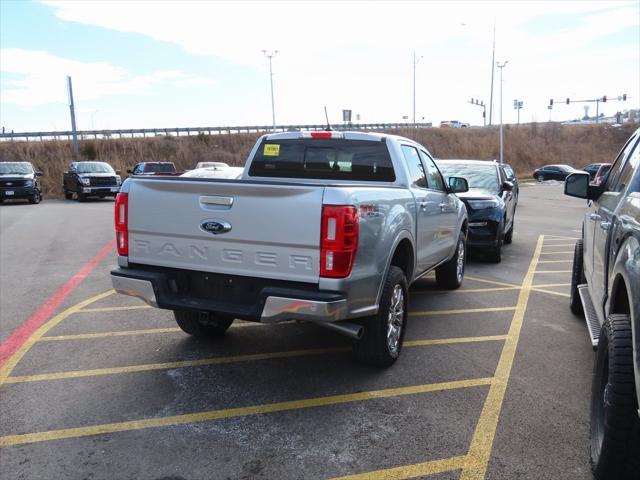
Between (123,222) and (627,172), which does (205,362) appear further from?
(627,172)

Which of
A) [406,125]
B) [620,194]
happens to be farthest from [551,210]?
[406,125]

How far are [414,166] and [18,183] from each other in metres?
21.8

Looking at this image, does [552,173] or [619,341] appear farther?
[552,173]

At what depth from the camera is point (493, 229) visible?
9172mm

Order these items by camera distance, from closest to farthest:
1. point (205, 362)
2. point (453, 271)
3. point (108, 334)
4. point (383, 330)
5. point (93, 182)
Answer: point (383, 330) → point (205, 362) → point (108, 334) → point (453, 271) → point (93, 182)

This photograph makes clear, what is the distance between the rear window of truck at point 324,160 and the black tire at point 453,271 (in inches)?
87.7

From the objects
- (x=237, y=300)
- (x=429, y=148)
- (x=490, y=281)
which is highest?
(x=429, y=148)

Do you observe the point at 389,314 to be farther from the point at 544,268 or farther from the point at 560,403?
the point at 544,268

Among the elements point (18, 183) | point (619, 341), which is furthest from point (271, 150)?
point (18, 183)

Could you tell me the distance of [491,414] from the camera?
3822 mm

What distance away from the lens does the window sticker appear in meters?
5.81

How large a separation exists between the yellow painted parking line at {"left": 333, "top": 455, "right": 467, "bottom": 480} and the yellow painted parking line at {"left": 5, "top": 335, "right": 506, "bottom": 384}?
1.91m

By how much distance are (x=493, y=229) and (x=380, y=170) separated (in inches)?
173

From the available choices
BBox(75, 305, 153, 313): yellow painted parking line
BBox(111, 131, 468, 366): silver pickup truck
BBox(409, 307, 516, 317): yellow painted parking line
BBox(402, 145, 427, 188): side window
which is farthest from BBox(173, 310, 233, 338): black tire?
BBox(402, 145, 427, 188): side window
